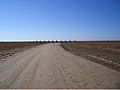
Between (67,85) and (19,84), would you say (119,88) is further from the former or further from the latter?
(19,84)

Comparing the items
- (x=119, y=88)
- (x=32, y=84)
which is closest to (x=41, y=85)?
(x=32, y=84)

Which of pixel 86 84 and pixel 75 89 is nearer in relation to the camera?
pixel 75 89

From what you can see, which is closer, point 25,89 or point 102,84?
point 25,89

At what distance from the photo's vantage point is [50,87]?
18.1 ft

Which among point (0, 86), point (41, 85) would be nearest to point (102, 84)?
point (41, 85)

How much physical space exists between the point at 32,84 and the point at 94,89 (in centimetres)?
239

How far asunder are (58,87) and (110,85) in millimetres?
2004

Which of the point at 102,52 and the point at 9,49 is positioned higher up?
the point at 102,52

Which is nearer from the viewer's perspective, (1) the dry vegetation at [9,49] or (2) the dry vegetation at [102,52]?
(2) the dry vegetation at [102,52]

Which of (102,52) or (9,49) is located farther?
(9,49)

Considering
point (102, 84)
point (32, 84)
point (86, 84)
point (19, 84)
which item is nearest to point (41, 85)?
point (32, 84)

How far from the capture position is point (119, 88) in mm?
5340

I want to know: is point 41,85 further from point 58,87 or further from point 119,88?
point 119,88

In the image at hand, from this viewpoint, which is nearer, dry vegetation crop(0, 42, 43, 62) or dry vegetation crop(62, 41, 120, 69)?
dry vegetation crop(62, 41, 120, 69)
